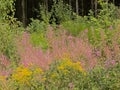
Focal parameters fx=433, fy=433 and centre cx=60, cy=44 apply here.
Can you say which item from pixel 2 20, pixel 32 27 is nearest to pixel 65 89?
pixel 2 20

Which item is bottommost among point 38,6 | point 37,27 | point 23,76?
point 37,27

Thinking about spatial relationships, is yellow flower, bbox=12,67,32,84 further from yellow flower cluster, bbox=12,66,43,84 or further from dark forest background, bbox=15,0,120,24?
dark forest background, bbox=15,0,120,24

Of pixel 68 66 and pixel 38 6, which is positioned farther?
pixel 38 6

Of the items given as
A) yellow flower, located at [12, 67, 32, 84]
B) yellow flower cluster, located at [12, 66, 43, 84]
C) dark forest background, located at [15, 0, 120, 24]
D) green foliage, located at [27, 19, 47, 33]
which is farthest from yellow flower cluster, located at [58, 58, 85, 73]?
dark forest background, located at [15, 0, 120, 24]

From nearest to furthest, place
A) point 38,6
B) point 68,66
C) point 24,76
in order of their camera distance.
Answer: point 24,76, point 68,66, point 38,6

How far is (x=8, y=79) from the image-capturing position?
18.5 feet

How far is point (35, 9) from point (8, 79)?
525 inches

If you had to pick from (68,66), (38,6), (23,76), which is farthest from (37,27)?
(23,76)

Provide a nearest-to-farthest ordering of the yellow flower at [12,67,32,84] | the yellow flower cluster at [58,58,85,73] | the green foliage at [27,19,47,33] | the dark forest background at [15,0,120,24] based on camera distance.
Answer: the yellow flower at [12,67,32,84] → the yellow flower cluster at [58,58,85,73] → the green foliage at [27,19,47,33] → the dark forest background at [15,0,120,24]

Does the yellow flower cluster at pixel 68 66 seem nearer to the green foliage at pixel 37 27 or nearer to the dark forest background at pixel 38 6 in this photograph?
the green foliage at pixel 37 27

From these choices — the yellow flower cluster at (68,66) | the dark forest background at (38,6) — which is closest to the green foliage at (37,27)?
the dark forest background at (38,6)

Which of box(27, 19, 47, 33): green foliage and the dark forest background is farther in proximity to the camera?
the dark forest background

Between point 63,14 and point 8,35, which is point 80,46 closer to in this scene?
point 8,35

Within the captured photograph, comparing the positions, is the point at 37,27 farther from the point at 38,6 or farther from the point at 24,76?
the point at 24,76
